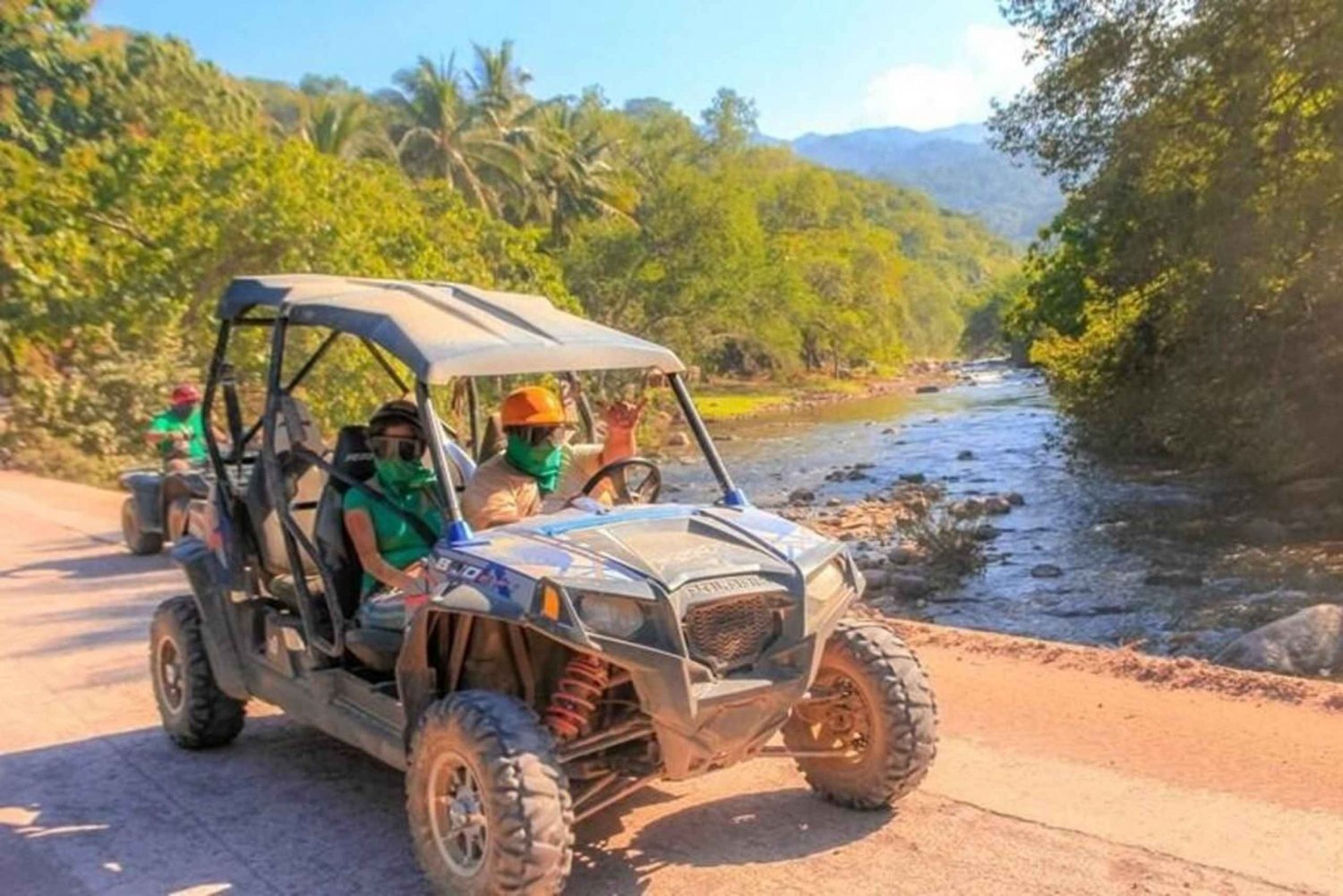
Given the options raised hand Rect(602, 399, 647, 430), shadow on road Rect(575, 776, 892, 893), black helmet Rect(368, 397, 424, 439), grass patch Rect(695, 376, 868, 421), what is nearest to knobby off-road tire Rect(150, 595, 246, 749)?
black helmet Rect(368, 397, 424, 439)

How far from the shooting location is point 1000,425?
41.4 m

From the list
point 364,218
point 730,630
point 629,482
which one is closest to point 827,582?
point 730,630

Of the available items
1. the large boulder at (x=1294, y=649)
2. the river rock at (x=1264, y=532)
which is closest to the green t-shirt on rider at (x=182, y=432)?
the large boulder at (x=1294, y=649)

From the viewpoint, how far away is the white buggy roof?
4.61 meters

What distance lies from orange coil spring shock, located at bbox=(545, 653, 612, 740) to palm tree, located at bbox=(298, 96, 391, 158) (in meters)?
41.6

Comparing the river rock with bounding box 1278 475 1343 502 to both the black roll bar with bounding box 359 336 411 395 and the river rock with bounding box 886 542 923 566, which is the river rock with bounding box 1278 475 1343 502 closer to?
the river rock with bounding box 886 542 923 566

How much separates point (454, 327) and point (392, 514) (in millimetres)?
867

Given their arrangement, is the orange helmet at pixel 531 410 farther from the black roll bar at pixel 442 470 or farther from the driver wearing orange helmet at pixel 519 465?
the black roll bar at pixel 442 470

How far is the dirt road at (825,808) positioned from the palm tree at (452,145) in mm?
42117

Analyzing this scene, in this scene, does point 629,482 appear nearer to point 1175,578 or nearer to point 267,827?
point 267,827

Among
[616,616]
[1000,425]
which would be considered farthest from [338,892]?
[1000,425]

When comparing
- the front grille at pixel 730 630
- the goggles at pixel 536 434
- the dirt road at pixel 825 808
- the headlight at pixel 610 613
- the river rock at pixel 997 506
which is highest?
the goggles at pixel 536 434

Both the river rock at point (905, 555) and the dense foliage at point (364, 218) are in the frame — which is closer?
the river rock at point (905, 555)

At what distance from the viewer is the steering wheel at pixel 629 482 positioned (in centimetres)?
516
